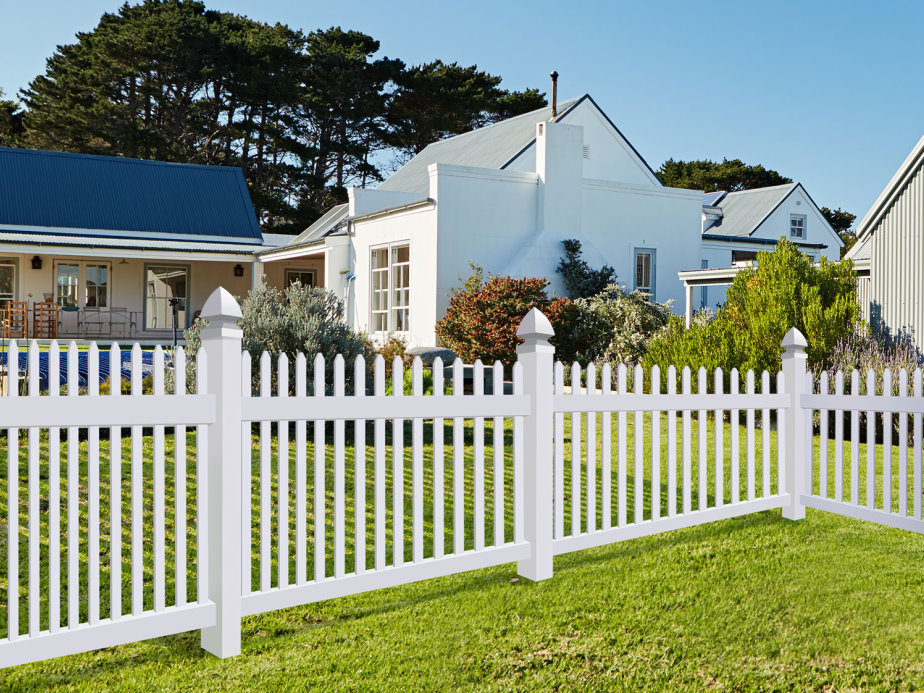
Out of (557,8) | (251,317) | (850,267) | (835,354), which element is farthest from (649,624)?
(557,8)

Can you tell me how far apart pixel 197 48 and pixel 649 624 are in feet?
128

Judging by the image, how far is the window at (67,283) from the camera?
72.0 ft

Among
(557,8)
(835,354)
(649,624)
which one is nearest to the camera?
(649,624)

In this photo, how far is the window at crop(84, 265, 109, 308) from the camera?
22.2 m

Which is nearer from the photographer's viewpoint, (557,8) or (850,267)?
(850,267)

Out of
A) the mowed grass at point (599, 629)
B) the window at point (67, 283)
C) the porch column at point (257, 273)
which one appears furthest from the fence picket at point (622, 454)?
the window at point (67, 283)

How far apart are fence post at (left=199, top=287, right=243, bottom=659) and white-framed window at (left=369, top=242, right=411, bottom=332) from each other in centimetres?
1463

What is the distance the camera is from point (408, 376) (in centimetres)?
1178

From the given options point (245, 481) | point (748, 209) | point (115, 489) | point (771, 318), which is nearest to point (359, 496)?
point (245, 481)

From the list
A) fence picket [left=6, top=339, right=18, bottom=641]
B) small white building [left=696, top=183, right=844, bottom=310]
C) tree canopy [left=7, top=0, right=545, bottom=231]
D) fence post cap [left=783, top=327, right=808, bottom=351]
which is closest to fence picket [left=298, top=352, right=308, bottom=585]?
fence picket [left=6, top=339, right=18, bottom=641]

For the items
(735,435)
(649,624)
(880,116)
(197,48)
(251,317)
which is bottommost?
(649,624)

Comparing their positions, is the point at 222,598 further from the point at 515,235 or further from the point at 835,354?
the point at 515,235

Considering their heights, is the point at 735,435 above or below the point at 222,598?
above

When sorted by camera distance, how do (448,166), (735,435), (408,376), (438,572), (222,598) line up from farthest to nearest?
1. (448,166)
2. (408,376)
3. (735,435)
4. (438,572)
5. (222,598)
